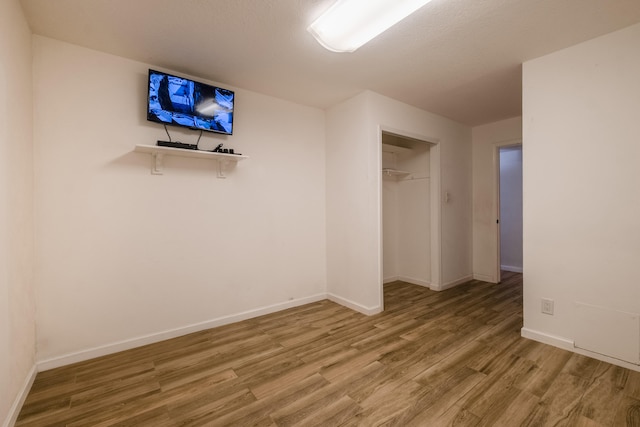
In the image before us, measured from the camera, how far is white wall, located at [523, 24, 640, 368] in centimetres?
201

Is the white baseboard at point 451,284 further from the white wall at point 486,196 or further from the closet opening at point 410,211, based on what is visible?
the white wall at point 486,196

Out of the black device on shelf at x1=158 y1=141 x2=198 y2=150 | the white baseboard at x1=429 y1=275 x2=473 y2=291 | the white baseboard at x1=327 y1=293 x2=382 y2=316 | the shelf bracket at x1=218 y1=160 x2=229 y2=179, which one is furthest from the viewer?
the white baseboard at x1=429 y1=275 x2=473 y2=291

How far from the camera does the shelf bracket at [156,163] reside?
8.03 ft

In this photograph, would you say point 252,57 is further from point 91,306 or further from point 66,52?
point 91,306

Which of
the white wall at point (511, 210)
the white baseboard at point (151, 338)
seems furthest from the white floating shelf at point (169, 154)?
the white wall at point (511, 210)

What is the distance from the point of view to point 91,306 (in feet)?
7.29

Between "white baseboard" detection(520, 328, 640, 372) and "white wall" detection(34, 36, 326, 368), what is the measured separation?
7.87 ft

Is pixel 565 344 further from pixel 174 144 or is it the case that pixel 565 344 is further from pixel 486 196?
pixel 174 144

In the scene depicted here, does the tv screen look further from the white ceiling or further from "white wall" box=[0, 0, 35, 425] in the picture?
"white wall" box=[0, 0, 35, 425]

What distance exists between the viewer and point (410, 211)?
4.39 meters

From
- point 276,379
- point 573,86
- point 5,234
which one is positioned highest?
point 573,86

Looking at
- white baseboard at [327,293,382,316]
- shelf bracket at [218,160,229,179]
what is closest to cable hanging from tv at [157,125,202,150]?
shelf bracket at [218,160,229,179]

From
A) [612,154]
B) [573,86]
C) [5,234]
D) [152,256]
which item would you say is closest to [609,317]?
[612,154]

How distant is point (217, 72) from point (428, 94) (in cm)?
234
